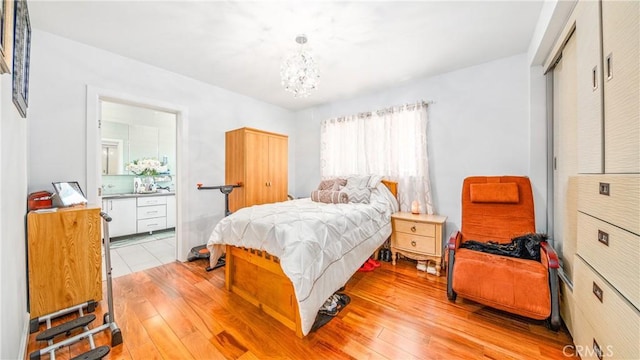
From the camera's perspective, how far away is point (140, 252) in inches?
140

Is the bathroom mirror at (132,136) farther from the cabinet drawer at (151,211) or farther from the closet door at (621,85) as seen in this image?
the closet door at (621,85)

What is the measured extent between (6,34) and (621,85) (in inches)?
112

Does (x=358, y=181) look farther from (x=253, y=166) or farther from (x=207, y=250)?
(x=207, y=250)

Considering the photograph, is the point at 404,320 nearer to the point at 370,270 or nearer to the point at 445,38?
the point at 370,270

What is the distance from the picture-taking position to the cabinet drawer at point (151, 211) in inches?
174

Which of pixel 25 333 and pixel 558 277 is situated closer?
pixel 25 333

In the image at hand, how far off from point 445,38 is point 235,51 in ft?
7.22

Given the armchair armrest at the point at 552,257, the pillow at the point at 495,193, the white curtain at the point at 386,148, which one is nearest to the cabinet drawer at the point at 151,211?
the white curtain at the point at 386,148

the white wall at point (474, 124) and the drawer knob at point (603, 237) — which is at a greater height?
the white wall at point (474, 124)

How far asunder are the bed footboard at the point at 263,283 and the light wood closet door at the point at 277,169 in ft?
4.98

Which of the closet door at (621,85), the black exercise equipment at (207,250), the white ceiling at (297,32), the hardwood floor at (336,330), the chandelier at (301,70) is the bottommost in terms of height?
the hardwood floor at (336,330)

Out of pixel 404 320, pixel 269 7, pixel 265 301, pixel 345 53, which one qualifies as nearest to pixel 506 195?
pixel 404 320

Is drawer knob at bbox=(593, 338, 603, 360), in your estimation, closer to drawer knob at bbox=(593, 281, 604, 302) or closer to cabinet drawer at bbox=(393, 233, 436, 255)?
drawer knob at bbox=(593, 281, 604, 302)

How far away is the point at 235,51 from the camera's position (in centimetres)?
254
